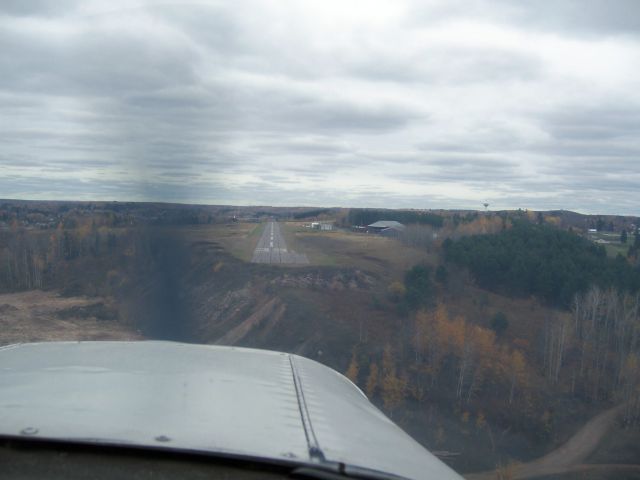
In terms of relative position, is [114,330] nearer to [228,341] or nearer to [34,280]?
[228,341]

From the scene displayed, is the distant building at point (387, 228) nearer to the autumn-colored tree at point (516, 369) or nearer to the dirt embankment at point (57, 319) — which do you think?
the autumn-colored tree at point (516, 369)

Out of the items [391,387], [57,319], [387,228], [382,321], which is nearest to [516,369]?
[391,387]

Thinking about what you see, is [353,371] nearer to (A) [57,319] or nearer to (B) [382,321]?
(B) [382,321]

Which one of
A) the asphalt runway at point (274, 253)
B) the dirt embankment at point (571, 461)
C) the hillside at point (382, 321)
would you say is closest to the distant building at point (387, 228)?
the asphalt runway at point (274, 253)

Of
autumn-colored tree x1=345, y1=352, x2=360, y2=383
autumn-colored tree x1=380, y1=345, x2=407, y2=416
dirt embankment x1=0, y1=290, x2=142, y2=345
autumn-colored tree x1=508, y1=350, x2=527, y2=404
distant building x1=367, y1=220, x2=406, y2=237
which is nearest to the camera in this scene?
dirt embankment x1=0, y1=290, x2=142, y2=345

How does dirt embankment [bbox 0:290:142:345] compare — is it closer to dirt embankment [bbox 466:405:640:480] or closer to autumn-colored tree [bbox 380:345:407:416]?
autumn-colored tree [bbox 380:345:407:416]

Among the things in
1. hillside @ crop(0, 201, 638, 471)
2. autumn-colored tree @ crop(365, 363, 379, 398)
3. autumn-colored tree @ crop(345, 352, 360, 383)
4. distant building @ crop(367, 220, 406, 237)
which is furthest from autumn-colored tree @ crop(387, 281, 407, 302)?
distant building @ crop(367, 220, 406, 237)
